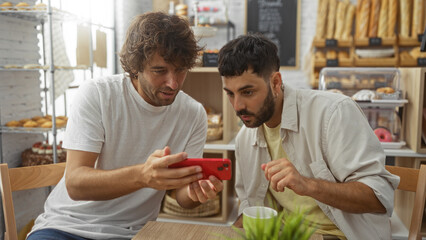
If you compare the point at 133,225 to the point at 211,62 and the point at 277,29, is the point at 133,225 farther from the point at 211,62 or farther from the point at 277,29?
the point at 277,29

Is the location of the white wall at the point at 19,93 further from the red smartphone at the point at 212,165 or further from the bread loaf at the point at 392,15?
the bread loaf at the point at 392,15

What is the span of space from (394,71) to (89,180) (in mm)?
2522

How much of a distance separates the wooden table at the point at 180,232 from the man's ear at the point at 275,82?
686 millimetres

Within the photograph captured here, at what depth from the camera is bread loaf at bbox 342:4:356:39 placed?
14.3ft

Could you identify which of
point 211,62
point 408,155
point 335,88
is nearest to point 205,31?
point 211,62

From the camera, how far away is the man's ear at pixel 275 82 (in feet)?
5.49

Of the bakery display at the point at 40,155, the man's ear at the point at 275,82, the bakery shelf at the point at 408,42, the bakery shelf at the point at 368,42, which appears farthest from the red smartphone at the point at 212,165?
the bakery shelf at the point at 408,42

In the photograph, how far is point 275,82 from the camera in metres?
1.70

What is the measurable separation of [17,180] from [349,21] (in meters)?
3.94

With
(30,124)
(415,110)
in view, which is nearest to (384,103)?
(415,110)

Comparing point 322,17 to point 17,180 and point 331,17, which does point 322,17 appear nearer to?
point 331,17

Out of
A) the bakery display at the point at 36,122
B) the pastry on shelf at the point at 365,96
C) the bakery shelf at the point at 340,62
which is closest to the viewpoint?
the pastry on shelf at the point at 365,96

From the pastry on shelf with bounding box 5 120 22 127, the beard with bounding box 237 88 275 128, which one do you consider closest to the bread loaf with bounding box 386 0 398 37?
the beard with bounding box 237 88 275 128

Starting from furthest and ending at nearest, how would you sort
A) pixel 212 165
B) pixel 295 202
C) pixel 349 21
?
pixel 349 21, pixel 295 202, pixel 212 165
